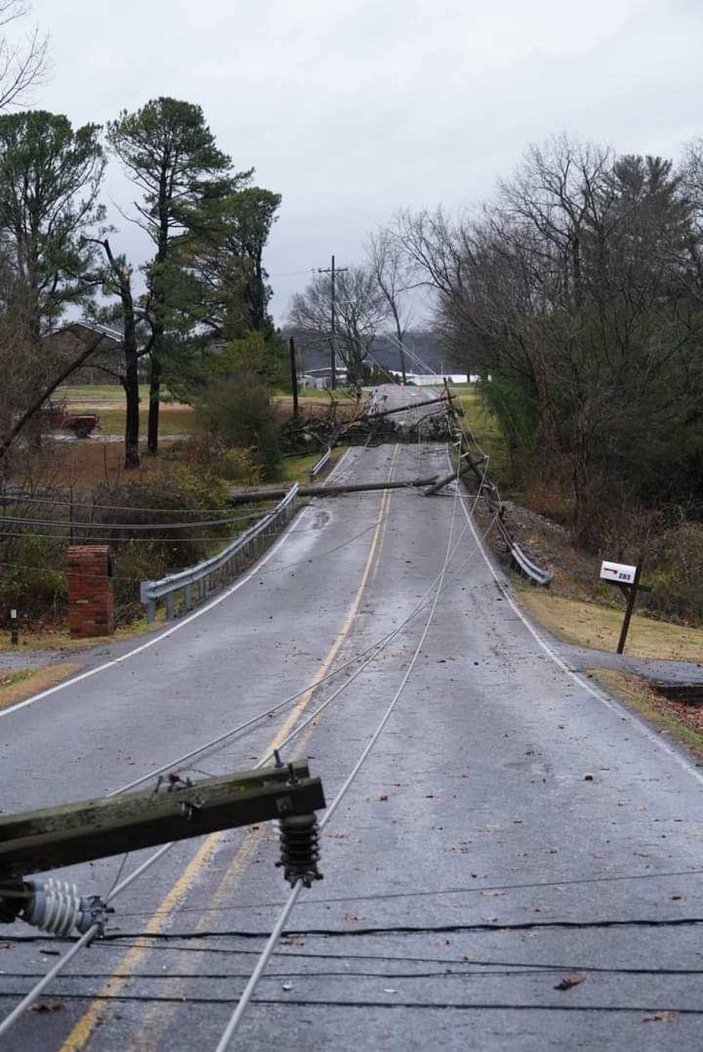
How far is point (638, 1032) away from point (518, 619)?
66.6 ft

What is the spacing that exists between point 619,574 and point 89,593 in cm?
1011

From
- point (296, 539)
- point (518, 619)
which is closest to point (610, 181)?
point (296, 539)

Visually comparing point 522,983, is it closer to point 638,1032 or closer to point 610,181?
point 638,1032

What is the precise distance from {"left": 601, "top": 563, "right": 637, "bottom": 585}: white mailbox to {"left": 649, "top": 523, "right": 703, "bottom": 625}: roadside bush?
1007 cm

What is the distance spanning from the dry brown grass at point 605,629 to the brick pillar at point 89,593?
8686mm

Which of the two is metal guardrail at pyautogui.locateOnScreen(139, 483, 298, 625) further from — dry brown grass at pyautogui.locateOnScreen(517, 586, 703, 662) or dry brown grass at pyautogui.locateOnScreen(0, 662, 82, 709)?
dry brown grass at pyautogui.locateOnScreen(517, 586, 703, 662)

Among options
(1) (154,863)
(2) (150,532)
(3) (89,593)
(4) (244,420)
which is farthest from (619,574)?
(4) (244,420)

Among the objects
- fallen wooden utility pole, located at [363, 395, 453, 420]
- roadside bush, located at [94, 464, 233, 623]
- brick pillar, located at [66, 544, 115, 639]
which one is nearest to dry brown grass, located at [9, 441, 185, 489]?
roadside bush, located at [94, 464, 233, 623]

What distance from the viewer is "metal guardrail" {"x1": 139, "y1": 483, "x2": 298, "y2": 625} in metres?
25.4

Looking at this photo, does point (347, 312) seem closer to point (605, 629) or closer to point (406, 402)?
point (406, 402)

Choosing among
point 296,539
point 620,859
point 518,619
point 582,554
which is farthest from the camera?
point 582,554

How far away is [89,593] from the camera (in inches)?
966

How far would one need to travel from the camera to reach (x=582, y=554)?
44.0 metres

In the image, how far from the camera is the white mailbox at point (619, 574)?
22.2m
